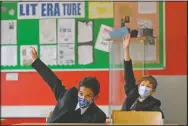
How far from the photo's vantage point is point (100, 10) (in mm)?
4348

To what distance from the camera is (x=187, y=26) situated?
4219mm

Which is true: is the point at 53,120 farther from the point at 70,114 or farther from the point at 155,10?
the point at 155,10

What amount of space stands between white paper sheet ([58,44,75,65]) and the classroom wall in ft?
0.44

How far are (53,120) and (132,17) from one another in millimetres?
2332

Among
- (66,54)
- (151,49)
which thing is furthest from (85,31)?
(151,49)

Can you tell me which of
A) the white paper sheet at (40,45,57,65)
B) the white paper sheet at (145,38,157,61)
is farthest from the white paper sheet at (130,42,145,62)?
the white paper sheet at (40,45,57,65)

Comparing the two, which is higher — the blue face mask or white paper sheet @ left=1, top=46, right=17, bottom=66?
white paper sheet @ left=1, top=46, right=17, bottom=66

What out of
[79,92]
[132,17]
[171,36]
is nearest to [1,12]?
[132,17]

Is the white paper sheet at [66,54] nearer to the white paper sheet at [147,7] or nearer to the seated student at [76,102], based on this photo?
the white paper sheet at [147,7]

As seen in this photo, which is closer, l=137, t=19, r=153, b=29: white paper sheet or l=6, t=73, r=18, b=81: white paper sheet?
l=137, t=19, r=153, b=29: white paper sheet

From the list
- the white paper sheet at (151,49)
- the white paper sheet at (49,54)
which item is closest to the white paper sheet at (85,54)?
the white paper sheet at (49,54)

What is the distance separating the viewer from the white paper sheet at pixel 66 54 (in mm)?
4414

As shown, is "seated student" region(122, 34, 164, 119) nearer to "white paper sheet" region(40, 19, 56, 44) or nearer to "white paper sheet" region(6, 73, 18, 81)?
"white paper sheet" region(40, 19, 56, 44)

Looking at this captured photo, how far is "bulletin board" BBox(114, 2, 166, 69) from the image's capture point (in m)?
4.24
